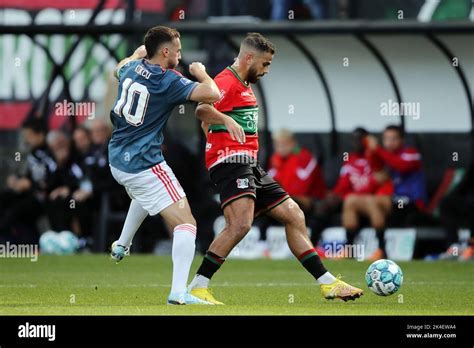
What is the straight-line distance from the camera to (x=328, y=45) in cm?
2103

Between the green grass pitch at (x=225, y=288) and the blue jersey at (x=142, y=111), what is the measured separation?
1220mm

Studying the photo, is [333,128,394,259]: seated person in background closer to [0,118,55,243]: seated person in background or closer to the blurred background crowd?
the blurred background crowd

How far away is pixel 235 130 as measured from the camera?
1083 cm

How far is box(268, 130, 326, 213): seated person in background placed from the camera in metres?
19.8

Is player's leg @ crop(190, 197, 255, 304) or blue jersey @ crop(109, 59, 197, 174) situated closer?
blue jersey @ crop(109, 59, 197, 174)

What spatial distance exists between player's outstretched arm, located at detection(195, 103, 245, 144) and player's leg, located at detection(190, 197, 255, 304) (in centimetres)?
79

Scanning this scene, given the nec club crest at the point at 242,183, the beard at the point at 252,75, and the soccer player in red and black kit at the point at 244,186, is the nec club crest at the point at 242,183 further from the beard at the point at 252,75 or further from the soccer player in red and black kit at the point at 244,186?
the beard at the point at 252,75

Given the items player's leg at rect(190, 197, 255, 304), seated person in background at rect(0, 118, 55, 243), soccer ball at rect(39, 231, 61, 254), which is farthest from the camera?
seated person in background at rect(0, 118, 55, 243)

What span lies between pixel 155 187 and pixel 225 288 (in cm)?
254

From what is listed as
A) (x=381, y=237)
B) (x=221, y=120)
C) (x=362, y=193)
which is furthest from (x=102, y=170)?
(x=221, y=120)

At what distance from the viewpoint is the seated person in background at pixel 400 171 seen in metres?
19.2

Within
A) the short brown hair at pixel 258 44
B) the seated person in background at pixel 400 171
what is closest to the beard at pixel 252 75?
the short brown hair at pixel 258 44

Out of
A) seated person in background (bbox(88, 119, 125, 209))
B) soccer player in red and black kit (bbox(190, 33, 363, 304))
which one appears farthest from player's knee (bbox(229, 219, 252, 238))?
seated person in background (bbox(88, 119, 125, 209))
